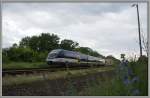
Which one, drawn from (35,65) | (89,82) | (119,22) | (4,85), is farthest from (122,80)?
(4,85)

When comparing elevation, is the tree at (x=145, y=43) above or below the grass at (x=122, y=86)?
above

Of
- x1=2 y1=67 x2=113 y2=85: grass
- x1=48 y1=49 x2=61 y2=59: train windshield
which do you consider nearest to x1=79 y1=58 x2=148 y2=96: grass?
x1=2 y1=67 x2=113 y2=85: grass

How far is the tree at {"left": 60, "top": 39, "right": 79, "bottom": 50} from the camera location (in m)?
3.91

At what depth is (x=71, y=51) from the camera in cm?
397

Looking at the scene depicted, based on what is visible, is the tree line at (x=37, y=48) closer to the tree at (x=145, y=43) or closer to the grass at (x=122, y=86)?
the grass at (x=122, y=86)

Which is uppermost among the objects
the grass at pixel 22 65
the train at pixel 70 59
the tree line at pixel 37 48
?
the tree line at pixel 37 48

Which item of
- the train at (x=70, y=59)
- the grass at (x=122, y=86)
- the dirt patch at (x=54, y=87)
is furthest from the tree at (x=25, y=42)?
the grass at (x=122, y=86)

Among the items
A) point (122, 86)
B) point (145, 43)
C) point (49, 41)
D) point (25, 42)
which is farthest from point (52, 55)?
point (145, 43)

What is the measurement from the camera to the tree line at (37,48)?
12.8 ft

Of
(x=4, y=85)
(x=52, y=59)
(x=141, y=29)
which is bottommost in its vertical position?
(x=4, y=85)

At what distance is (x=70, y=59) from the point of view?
400cm

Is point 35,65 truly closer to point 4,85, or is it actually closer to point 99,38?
point 4,85

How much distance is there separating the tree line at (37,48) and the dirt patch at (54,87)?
0.80 feet

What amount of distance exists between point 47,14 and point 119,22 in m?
0.71
